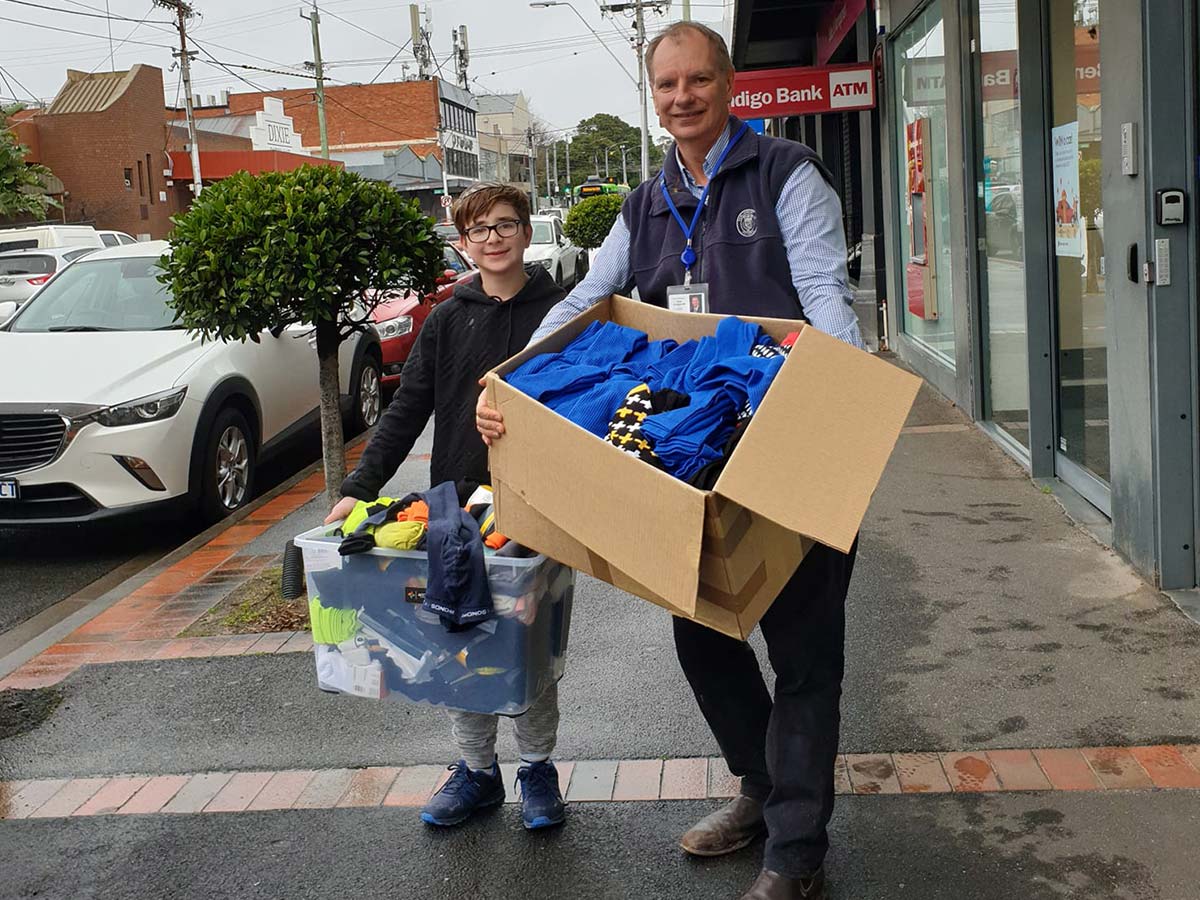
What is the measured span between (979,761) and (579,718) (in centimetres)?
138

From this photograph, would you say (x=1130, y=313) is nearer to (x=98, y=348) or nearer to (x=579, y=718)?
(x=579, y=718)

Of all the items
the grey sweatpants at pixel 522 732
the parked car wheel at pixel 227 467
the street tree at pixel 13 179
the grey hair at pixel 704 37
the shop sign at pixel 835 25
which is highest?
the street tree at pixel 13 179

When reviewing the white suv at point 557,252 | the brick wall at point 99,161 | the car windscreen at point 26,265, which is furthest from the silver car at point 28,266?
the brick wall at point 99,161

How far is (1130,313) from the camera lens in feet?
17.6

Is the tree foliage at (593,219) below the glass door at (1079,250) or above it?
above

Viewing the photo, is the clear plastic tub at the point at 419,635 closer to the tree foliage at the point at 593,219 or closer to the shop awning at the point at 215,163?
the tree foliage at the point at 593,219

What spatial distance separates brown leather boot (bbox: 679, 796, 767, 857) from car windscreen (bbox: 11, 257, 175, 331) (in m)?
6.35

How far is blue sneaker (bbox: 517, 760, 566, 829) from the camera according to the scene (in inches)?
148

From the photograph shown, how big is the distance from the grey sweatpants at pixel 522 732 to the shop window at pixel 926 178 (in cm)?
679

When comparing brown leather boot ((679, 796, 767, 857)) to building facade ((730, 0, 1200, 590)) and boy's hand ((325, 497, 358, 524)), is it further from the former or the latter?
building facade ((730, 0, 1200, 590))

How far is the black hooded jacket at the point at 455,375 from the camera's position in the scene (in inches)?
148

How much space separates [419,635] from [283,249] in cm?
307

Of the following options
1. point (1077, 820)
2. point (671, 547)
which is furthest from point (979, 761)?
point (671, 547)

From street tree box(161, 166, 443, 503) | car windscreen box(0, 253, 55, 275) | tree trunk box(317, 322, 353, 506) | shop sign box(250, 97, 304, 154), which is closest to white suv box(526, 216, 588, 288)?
car windscreen box(0, 253, 55, 275)
